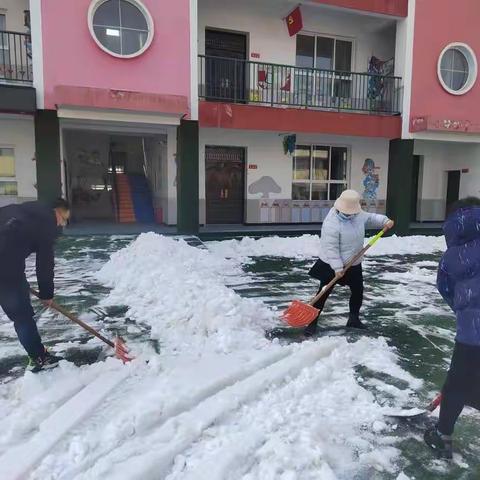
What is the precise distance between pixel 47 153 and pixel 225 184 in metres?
5.74

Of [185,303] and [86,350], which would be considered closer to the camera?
[86,350]

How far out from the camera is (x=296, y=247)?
10609mm

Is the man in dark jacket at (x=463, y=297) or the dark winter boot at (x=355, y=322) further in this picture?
the dark winter boot at (x=355, y=322)

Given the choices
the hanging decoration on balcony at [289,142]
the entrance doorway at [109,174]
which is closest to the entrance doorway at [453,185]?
the hanging decoration on balcony at [289,142]

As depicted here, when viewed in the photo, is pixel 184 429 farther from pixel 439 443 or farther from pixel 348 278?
pixel 348 278

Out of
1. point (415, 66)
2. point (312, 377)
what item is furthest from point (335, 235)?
point (415, 66)

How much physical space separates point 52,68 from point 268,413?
9.71 metres

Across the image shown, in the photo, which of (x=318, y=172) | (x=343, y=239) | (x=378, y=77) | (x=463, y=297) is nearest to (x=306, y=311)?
(x=343, y=239)

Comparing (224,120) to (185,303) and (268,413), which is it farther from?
(268,413)

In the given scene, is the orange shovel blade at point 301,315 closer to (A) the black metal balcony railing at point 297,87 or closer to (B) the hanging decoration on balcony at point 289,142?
(A) the black metal balcony railing at point 297,87

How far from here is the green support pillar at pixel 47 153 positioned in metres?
10.1

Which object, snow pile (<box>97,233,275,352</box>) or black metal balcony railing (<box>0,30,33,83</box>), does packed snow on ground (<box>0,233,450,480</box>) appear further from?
black metal balcony railing (<box>0,30,33,83</box>)

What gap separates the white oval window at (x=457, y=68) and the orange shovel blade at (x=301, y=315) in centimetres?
1172

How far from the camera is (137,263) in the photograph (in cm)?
723
